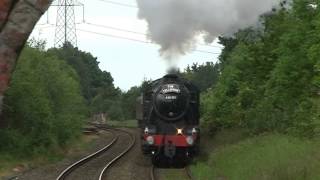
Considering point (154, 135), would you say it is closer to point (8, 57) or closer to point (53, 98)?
point (53, 98)

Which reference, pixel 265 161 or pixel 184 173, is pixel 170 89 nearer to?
pixel 184 173

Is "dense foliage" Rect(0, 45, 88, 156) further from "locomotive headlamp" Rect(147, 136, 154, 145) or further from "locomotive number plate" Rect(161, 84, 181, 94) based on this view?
"locomotive number plate" Rect(161, 84, 181, 94)

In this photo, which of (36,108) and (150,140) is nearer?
(150,140)

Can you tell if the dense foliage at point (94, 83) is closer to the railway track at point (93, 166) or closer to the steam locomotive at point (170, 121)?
the railway track at point (93, 166)

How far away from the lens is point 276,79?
21047mm

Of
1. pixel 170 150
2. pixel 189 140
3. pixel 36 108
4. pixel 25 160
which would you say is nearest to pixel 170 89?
pixel 189 140

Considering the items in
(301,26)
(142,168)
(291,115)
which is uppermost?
(301,26)

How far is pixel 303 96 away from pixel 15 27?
16.3 m

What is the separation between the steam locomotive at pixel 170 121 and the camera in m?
21.5

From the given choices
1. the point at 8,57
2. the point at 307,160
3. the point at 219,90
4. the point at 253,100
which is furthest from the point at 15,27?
the point at 219,90

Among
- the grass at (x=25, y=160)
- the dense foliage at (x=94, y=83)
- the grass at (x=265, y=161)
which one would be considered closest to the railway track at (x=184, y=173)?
the grass at (x=265, y=161)

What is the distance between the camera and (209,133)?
29.6 meters

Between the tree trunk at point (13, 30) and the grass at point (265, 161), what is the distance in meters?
8.49

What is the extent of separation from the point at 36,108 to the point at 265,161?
1459 cm
